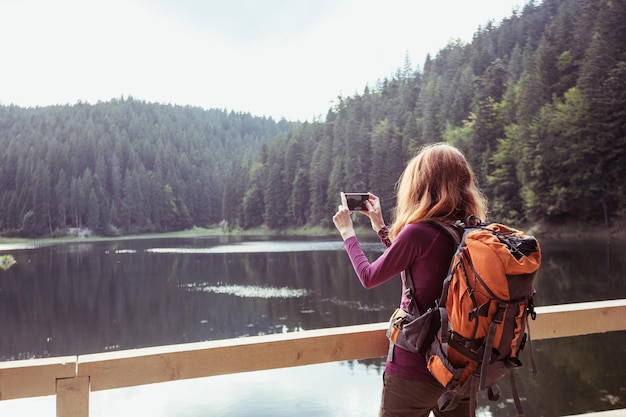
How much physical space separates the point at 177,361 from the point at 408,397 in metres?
0.63

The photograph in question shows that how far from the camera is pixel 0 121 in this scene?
3548 inches

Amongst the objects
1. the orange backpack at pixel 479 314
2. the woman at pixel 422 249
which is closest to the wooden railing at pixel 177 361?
the woman at pixel 422 249

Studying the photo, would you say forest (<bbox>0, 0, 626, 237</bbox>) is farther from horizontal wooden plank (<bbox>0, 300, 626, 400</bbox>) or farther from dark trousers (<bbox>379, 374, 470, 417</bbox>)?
dark trousers (<bbox>379, 374, 470, 417</bbox>)

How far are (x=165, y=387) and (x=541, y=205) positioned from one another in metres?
25.3

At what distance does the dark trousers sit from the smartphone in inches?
20.8

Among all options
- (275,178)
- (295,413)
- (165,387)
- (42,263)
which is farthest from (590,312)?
(275,178)

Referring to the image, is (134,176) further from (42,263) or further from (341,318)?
(341,318)

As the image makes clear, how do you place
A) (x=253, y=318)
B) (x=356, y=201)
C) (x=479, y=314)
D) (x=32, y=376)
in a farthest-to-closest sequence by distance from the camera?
(x=253, y=318) → (x=356, y=201) → (x=32, y=376) → (x=479, y=314)

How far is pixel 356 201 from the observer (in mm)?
1684

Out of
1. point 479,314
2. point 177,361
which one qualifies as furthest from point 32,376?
point 479,314

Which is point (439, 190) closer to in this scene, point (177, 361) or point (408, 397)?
point (408, 397)

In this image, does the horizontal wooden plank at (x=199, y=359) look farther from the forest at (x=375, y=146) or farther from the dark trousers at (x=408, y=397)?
the forest at (x=375, y=146)

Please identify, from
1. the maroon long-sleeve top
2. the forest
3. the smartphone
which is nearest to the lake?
the forest

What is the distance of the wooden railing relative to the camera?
134 centimetres
